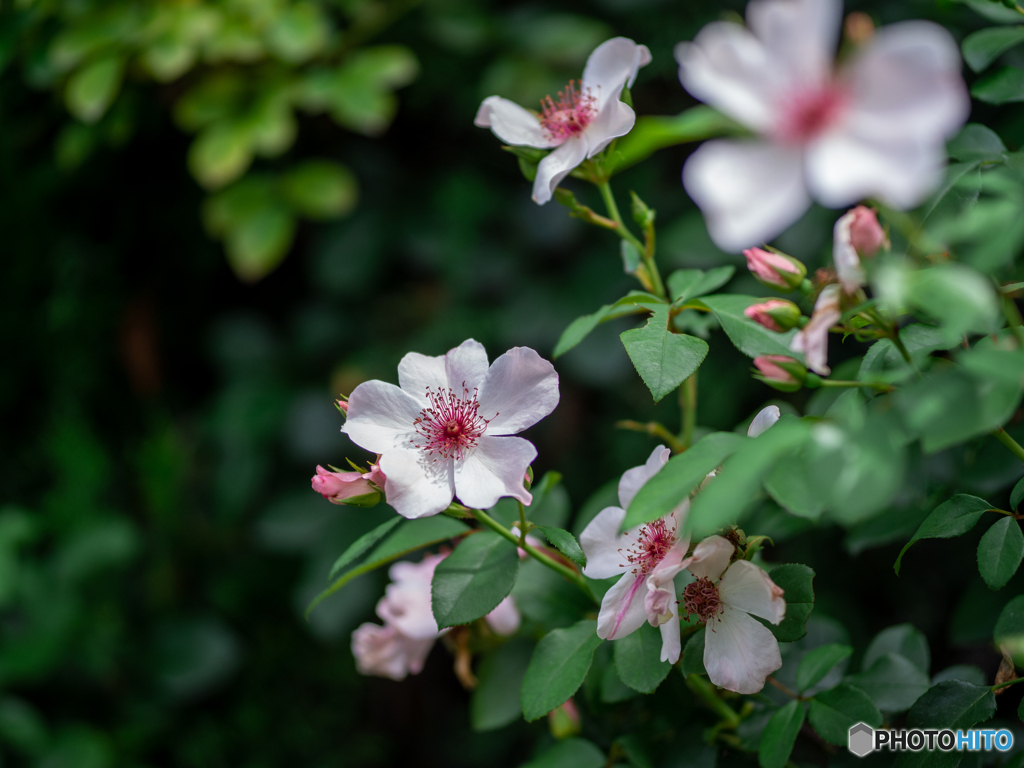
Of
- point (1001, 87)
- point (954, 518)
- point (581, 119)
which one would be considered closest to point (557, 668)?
point (954, 518)

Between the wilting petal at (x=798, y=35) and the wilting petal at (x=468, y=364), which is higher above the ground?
the wilting petal at (x=798, y=35)

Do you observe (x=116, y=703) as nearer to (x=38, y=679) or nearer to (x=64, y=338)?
(x=38, y=679)

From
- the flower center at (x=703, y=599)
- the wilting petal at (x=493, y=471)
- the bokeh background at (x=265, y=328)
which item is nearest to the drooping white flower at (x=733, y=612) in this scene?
the flower center at (x=703, y=599)

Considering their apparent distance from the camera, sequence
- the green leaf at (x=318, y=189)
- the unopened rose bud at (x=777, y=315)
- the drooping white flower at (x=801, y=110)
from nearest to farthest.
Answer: the drooping white flower at (x=801, y=110) → the unopened rose bud at (x=777, y=315) → the green leaf at (x=318, y=189)

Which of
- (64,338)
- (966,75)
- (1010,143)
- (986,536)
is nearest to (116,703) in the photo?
(64,338)

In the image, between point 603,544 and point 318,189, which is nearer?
point 603,544

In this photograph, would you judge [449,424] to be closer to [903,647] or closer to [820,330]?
[820,330]

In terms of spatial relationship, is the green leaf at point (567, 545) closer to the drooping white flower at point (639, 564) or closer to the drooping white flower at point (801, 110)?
the drooping white flower at point (639, 564)
